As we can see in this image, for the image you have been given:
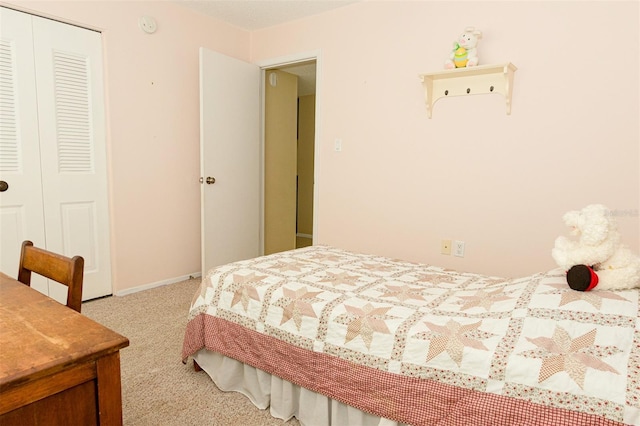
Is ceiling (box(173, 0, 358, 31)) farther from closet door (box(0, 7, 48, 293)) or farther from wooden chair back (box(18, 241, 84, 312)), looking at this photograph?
wooden chair back (box(18, 241, 84, 312))

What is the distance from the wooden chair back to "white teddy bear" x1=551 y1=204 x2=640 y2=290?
1526 mm

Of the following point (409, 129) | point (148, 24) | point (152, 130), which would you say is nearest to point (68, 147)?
point (152, 130)

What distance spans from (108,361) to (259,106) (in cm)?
339

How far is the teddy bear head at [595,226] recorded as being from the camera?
Result: 1391mm

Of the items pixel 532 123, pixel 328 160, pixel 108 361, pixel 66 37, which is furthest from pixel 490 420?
pixel 66 37

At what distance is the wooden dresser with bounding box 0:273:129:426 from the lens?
75 cm

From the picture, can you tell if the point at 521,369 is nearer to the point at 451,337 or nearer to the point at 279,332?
the point at 451,337

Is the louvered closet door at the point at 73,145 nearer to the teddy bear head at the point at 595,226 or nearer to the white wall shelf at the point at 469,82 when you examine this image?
the white wall shelf at the point at 469,82

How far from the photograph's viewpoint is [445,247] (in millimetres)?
2963

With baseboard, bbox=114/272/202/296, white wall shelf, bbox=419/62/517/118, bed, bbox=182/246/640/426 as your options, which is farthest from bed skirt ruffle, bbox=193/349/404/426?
white wall shelf, bbox=419/62/517/118

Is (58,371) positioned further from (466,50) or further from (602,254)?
(466,50)

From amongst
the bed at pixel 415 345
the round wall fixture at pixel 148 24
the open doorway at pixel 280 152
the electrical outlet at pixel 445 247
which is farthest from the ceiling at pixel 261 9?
the bed at pixel 415 345

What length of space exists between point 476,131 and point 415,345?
1.89 meters

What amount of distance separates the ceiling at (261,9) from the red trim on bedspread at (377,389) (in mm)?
2572
